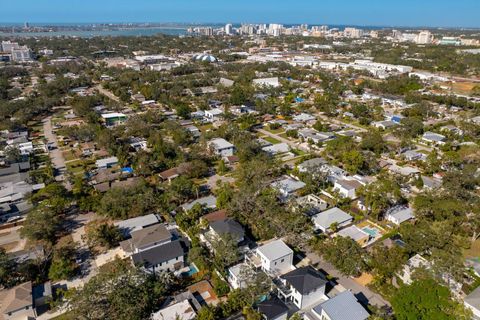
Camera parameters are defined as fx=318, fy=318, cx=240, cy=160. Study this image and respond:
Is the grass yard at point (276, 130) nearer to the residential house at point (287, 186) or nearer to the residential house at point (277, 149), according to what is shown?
the residential house at point (277, 149)

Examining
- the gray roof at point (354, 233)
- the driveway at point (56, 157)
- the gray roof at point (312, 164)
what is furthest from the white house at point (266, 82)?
the gray roof at point (354, 233)

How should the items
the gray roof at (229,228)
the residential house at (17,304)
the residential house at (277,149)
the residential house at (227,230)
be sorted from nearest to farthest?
the residential house at (17,304) < the residential house at (227,230) < the gray roof at (229,228) < the residential house at (277,149)

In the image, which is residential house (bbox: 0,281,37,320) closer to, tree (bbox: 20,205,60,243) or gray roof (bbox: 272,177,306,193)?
tree (bbox: 20,205,60,243)

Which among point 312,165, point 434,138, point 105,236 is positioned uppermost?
point 434,138

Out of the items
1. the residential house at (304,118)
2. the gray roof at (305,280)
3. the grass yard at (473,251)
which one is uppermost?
the residential house at (304,118)

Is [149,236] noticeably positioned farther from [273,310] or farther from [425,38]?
[425,38]

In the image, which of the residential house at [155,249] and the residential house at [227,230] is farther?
the residential house at [227,230]

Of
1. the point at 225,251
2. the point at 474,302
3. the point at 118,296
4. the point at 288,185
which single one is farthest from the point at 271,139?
the point at 118,296

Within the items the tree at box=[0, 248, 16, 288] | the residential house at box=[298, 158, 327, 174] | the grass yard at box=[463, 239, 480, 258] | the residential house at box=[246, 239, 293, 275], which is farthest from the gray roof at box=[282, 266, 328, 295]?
the tree at box=[0, 248, 16, 288]

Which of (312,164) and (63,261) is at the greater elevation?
(312,164)
